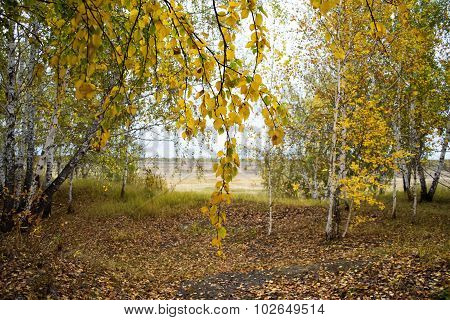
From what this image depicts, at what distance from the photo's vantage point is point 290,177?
65.0 ft

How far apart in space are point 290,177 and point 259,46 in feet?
59.4

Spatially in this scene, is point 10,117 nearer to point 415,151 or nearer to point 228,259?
point 228,259

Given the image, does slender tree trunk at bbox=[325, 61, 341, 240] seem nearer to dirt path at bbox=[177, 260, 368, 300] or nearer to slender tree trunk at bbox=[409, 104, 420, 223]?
dirt path at bbox=[177, 260, 368, 300]

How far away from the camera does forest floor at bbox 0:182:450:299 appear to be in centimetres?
616

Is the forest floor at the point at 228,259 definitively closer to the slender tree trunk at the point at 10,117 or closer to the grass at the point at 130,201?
the grass at the point at 130,201

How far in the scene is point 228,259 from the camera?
976cm

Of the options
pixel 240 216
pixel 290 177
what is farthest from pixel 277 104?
pixel 290 177

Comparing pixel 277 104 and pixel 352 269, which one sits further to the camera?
pixel 352 269

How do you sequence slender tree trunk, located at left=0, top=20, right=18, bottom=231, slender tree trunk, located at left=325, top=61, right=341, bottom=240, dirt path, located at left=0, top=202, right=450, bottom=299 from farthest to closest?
slender tree trunk, located at left=325, top=61, right=341, bottom=240
slender tree trunk, located at left=0, top=20, right=18, bottom=231
dirt path, located at left=0, top=202, right=450, bottom=299

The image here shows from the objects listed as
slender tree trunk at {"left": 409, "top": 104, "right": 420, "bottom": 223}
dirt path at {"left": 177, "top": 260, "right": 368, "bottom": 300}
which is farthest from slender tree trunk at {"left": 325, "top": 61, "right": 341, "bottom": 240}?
slender tree trunk at {"left": 409, "top": 104, "right": 420, "bottom": 223}

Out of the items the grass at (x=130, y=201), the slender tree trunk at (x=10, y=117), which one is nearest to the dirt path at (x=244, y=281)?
the slender tree trunk at (x=10, y=117)

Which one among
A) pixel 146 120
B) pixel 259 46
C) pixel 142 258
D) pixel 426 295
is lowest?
pixel 142 258

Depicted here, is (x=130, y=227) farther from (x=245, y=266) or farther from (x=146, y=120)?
(x=245, y=266)

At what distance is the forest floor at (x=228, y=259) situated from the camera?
6.16 m
